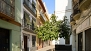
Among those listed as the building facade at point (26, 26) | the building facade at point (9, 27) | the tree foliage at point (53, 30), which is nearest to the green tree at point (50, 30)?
the tree foliage at point (53, 30)

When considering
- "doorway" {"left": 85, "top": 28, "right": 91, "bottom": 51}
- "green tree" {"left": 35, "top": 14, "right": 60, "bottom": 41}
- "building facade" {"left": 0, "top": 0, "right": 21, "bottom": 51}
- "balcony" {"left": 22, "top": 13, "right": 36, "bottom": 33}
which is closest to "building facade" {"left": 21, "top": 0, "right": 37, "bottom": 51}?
"balcony" {"left": 22, "top": 13, "right": 36, "bottom": 33}

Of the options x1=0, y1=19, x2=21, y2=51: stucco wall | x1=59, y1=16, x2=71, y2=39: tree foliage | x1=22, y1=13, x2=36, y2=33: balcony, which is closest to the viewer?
x1=0, y1=19, x2=21, y2=51: stucco wall

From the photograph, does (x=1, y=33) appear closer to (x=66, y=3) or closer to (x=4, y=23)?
(x=4, y=23)

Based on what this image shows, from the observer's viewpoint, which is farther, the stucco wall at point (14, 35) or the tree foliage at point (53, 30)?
the tree foliage at point (53, 30)

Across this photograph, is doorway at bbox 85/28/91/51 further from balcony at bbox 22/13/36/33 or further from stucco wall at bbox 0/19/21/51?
balcony at bbox 22/13/36/33

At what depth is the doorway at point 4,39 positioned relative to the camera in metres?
13.6

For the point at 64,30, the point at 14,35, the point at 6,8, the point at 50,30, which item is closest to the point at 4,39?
the point at 14,35

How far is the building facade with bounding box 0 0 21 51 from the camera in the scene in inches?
518

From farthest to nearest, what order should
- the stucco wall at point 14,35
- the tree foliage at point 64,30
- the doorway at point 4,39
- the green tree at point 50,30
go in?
the tree foliage at point 64,30 < the green tree at point 50,30 < the stucco wall at point 14,35 < the doorway at point 4,39

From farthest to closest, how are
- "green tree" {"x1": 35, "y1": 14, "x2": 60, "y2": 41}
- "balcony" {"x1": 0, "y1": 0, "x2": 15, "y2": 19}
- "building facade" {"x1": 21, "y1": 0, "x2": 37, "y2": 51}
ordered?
"green tree" {"x1": 35, "y1": 14, "x2": 60, "y2": 41} → "building facade" {"x1": 21, "y1": 0, "x2": 37, "y2": 51} → "balcony" {"x1": 0, "y1": 0, "x2": 15, "y2": 19}

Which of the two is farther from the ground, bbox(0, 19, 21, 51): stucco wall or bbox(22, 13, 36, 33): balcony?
bbox(22, 13, 36, 33): balcony

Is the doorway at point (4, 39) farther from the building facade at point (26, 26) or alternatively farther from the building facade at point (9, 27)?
the building facade at point (26, 26)

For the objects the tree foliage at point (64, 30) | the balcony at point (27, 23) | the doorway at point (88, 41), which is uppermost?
the balcony at point (27, 23)

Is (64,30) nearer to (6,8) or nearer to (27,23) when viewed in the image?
(27,23)
